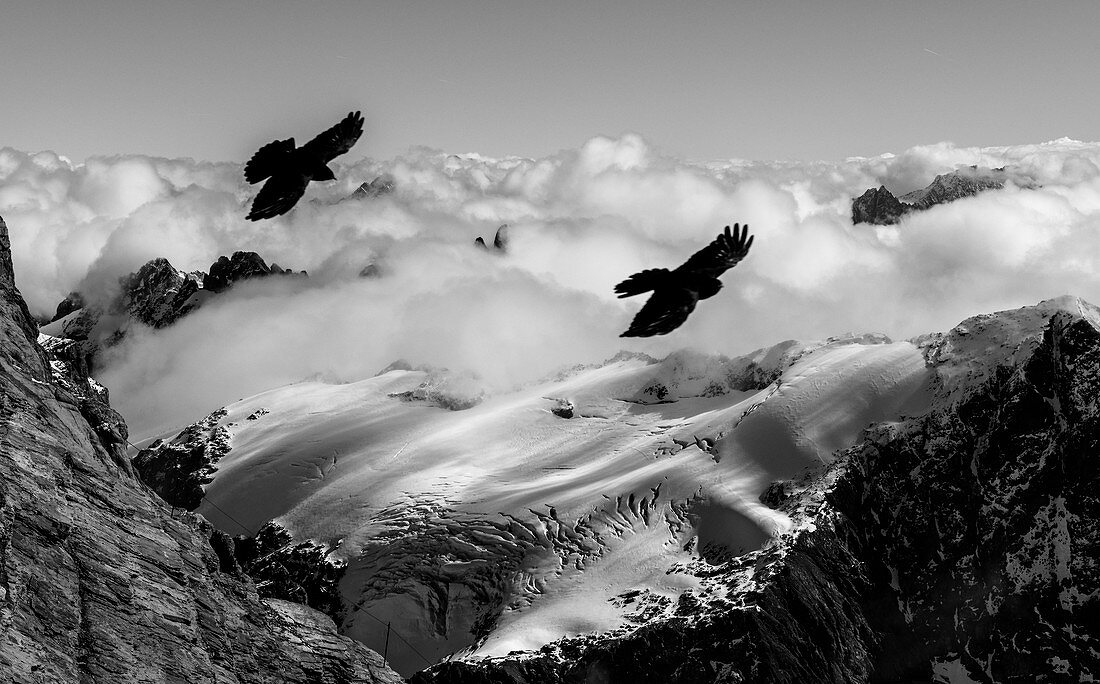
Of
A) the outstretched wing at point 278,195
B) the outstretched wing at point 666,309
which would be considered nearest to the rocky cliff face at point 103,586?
the outstretched wing at point 278,195

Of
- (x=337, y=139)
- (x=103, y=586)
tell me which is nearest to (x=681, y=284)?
(x=337, y=139)

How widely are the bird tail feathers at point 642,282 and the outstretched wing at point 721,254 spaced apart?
1.77m

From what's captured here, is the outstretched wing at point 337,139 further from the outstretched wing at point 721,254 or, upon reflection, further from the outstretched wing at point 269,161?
the outstretched wing at point 721,254

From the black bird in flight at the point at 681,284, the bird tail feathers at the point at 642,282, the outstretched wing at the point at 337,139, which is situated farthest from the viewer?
the outstretched wing at the point at 337,139

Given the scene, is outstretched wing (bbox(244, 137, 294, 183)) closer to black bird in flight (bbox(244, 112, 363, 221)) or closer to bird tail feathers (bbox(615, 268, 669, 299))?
black bird in flight (bbox(244, 112, 363, 221))

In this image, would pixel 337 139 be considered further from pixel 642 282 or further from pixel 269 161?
pixel 642 282

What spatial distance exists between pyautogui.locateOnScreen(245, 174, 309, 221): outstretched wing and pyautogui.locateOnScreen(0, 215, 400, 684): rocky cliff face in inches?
1296

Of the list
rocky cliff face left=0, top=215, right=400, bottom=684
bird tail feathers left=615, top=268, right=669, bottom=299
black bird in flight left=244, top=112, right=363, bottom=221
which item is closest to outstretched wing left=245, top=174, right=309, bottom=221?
black bird in flight left=244, top=112, right=363, bottom=221

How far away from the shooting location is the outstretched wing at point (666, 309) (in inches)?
1752

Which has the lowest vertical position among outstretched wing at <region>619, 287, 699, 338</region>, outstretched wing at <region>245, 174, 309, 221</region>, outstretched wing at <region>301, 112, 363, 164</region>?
outstretched wing at <region>619, 287, 699, 338</region>

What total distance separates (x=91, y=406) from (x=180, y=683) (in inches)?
2271

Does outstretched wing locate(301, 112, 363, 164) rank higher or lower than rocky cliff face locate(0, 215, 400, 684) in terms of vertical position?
higher

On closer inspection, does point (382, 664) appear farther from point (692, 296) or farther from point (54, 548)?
point (692, 296)

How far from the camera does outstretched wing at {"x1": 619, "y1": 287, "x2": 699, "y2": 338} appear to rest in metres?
44.5
